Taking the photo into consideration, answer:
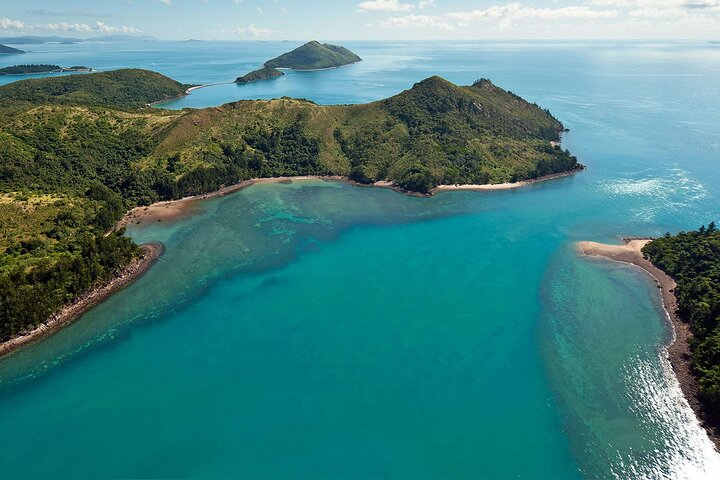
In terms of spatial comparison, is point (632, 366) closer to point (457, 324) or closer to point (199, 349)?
point (457, 324)

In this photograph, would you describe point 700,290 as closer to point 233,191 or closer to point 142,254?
point 142,254

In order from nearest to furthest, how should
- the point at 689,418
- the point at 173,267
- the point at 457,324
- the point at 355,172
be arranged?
the point at 689,418
the point at 457,324
the point at 173,267
the point at 355,172

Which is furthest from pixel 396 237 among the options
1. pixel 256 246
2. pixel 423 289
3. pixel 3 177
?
pixel 3 177

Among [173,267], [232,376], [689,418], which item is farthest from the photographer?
[173,267]

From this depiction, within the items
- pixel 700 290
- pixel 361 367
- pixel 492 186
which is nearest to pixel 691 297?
pixel 700 290

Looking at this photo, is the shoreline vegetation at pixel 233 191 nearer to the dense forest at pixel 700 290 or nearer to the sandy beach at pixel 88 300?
the sandy beach at pixel 88 300

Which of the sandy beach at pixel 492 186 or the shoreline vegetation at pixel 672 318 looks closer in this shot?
the shoreline vegetation at pixel 672 318

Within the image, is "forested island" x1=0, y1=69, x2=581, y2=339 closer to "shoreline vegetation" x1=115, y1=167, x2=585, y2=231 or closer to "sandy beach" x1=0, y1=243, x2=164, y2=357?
"sandy beach" x1=0, y1=243, x2=164, y2=357

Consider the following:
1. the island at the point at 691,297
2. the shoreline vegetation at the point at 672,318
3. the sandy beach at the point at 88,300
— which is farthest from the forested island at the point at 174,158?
the island at the point at 691,297
